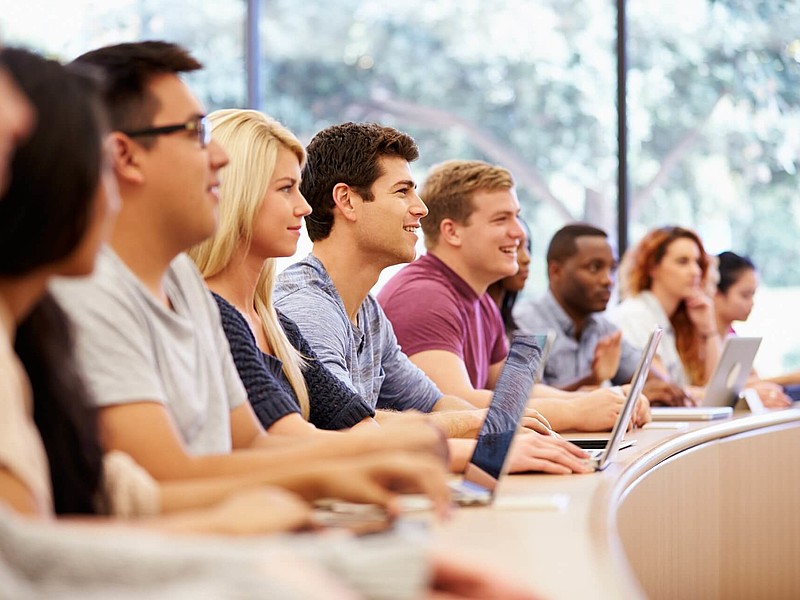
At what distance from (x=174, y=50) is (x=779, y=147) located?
4.75 meters

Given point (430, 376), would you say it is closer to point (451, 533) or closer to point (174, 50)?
point (174, 50)

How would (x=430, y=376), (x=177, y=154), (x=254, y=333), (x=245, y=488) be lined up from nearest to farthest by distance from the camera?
(x=245, y=488) < (x=177, y=154) < (x=254, y=333) < (x=430, y=376)

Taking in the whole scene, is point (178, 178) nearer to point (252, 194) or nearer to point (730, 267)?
point (252, 194)

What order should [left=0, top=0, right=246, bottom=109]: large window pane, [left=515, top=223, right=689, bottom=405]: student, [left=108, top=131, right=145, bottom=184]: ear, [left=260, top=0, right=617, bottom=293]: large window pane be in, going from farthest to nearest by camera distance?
[left=260, top=0, right=617, bottom=293]: large window pane, [left=0, top=0, right=246, bottom=109]: large window pane, [left=515, top=223, right=689, bottom=405]: student, [left=108, top=131, right=145, bottom=184]: ear

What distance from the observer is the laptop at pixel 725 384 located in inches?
136

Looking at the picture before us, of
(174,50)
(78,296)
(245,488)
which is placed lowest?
(245,488)

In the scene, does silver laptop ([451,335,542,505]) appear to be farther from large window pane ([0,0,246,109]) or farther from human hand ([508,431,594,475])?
large window pane ([0,0,246,109])

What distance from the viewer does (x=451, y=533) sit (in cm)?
136

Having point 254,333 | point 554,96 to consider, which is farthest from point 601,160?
point 254,333

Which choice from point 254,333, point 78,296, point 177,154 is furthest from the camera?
point 254,333

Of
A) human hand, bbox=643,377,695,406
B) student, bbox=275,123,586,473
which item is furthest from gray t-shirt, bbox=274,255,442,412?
human hand, bbox=643,377,695,406

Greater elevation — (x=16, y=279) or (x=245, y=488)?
(x=16, y=279)

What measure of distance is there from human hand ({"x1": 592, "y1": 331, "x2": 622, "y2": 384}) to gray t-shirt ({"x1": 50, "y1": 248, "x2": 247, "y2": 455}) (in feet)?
7.94

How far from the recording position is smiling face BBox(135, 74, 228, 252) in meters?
1.65
